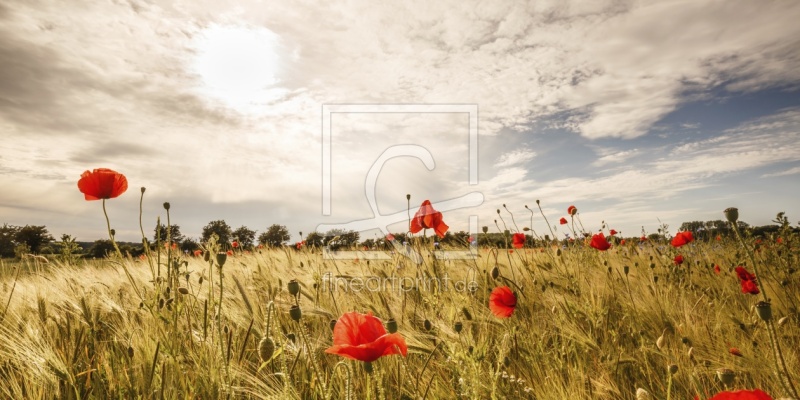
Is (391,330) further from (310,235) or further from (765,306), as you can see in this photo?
(310,235)

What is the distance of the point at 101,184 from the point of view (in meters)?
2.17

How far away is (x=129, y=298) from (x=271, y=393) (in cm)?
224

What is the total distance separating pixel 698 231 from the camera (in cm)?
727

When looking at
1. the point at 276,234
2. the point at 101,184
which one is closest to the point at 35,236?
the point at 276,234

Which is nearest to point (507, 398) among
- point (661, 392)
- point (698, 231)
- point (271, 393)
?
point (661, 392)

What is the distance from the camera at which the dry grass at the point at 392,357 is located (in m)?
1.64

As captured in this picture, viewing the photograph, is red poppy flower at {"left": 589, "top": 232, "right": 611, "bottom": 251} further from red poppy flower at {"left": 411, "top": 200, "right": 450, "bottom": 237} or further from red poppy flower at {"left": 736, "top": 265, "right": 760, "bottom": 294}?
red poppy flower at {"left": 411, "top": 200, "right": 450, "bottom": 237}

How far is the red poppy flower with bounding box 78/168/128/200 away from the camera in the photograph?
2146 mm

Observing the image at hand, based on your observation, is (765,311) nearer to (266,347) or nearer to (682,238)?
(266,347)

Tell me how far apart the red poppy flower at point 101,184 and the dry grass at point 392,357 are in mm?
584

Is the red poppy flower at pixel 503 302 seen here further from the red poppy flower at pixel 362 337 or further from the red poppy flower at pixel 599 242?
the red poppy flower at pixel 599 242

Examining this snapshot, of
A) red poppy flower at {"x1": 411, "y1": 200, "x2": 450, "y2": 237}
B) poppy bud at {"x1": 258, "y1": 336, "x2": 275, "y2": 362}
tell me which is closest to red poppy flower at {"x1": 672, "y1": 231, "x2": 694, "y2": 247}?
red poppy flower at {"x1": 411, "y1": 200, "x2": 450, "y2": 237}

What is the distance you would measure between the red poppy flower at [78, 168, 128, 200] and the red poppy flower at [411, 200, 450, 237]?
1853 millimetres

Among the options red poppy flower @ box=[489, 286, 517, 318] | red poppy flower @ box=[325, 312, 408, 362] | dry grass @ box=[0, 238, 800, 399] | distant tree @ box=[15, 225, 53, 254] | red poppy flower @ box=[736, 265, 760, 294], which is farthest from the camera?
distant tree @ box=[15, 225, 53, 254]
